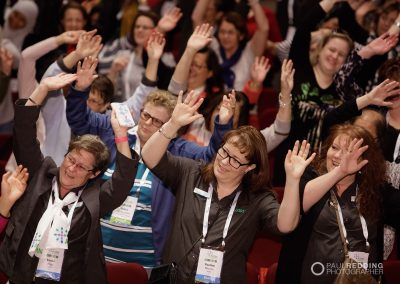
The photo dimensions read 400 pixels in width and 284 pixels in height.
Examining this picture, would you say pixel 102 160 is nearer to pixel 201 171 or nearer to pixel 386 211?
pixel 201 171

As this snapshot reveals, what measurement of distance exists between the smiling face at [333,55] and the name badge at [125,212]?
1.66 metres

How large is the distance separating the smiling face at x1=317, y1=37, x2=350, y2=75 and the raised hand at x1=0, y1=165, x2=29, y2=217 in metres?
2.22

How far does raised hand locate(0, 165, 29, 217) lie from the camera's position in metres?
3.70

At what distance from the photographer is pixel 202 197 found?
3.86 metres

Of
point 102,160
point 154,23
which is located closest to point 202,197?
point 102,160

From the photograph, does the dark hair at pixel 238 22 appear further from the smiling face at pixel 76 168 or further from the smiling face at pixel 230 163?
the smiling face at pixel 76 168

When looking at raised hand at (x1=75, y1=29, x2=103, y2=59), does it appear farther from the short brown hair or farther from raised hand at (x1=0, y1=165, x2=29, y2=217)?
raised hand at (x1=0, y1=165, x2=29, y2=217)

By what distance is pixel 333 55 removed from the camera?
16.7 ft

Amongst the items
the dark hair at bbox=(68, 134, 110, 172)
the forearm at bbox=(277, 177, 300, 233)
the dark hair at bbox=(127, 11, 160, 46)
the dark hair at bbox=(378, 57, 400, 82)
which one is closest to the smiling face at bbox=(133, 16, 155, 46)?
the dark hair at bbox=(127, 11, 160, 46)

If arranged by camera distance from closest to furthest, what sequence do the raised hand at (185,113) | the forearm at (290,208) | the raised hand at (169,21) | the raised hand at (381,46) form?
the forearm at (290,208), the raised hand at (185,113), the raised hand at (381,46), the raised hand at (169,21)

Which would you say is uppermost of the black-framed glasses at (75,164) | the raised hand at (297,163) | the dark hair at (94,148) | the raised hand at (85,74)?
the raised hand at (85,74)

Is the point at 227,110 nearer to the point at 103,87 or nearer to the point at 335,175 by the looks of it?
the point at 335,175

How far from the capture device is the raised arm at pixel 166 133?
12.4ft

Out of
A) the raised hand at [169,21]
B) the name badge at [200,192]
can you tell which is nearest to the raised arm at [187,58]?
the raised hand at [169,21]
